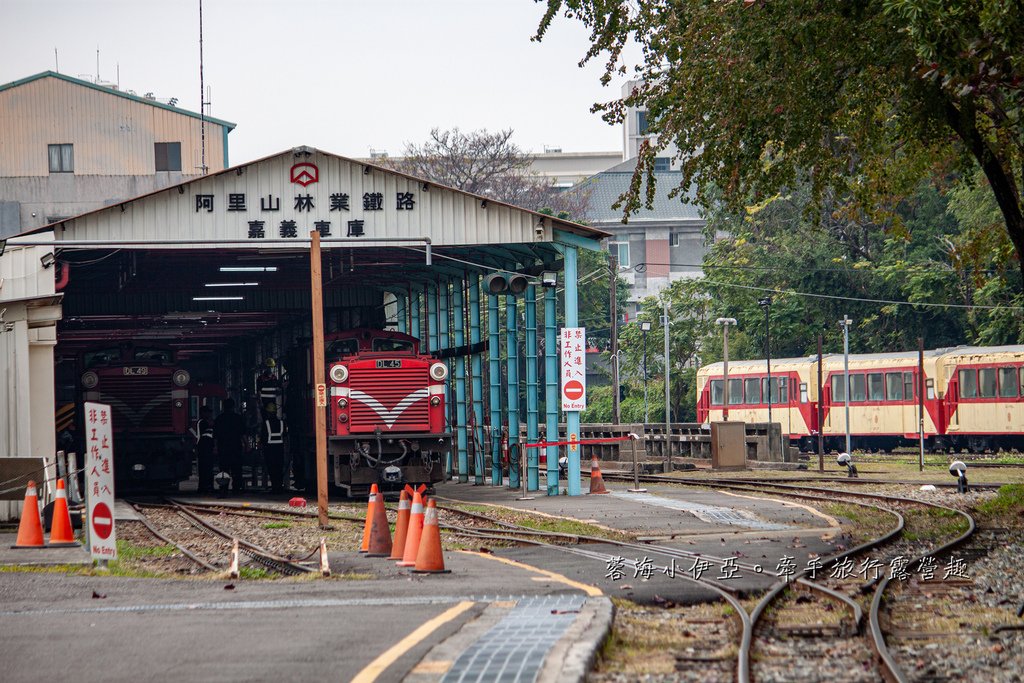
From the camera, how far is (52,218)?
59875 mm

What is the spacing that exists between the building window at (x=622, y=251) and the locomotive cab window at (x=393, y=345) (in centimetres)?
6382

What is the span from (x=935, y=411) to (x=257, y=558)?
32421mm

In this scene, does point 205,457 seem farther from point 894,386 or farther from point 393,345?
point 894,386

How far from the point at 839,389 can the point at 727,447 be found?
11.2 m

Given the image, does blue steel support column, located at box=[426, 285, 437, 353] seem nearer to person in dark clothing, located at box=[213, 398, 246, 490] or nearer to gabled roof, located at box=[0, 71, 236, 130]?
person in dark clothing, located at box=[213, 398, 246, 490]

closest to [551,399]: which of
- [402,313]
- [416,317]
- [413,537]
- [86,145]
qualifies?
[416,317]

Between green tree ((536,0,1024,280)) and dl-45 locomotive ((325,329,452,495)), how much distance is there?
752 cm

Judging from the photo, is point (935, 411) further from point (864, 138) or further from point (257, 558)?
point (257, 558)

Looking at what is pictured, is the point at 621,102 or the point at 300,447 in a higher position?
the point at 621,102

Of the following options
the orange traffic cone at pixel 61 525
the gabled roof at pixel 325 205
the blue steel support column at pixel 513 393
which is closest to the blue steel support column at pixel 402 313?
the blue steel support column at pixel 513 393

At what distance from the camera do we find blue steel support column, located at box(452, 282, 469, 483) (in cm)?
3416

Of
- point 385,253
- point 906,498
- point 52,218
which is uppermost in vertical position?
point 52,218

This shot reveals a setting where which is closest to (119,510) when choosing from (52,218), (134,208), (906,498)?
(134,208)

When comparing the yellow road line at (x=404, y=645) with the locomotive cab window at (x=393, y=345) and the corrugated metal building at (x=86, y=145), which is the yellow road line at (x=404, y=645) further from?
the corrugated metal building at (x=86, y=145)
